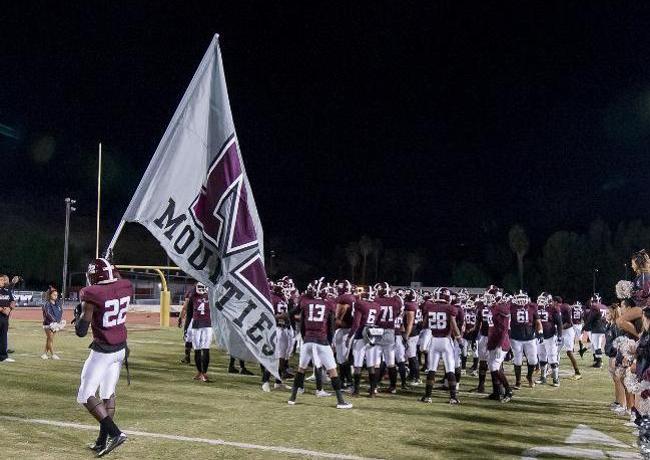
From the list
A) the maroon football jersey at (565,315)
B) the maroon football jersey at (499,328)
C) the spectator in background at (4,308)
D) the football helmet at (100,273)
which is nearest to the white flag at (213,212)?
the football helmet at (100,273)

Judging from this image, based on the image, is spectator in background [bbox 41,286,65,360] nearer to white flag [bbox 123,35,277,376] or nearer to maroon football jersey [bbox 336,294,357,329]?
maroon football jersey [bbox 336,294,357,329]

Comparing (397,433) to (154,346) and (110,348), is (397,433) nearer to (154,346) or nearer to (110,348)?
(110,348)

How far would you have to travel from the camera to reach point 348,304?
14.2 meters

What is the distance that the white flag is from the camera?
8219mm

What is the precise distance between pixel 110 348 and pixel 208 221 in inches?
82.9

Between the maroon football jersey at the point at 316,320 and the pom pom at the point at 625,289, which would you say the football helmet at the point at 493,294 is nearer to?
the maroon football jersey at the point at 316,320

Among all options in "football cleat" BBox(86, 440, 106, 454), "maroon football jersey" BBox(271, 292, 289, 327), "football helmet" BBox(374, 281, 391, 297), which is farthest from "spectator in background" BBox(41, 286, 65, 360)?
"football cleat" BBox(86, 440, 106, 454)

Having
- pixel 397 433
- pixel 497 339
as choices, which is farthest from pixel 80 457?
pixel 497 339

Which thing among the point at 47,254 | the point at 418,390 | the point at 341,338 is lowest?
the point at 418,390

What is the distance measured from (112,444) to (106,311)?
1678 millimetres

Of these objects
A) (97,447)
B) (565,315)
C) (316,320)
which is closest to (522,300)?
(565,315)

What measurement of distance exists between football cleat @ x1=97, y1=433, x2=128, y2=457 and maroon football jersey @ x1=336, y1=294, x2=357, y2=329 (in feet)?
22.6

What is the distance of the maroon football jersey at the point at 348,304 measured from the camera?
14180 mm

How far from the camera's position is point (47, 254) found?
96.9m
